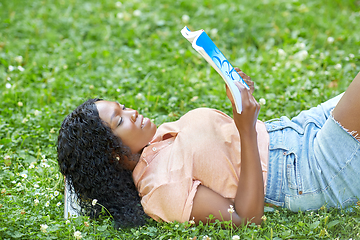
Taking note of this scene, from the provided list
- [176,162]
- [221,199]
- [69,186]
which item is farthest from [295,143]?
[69,186]

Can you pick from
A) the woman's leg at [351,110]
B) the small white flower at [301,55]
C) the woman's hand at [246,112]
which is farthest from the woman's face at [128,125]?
the small white flower at [301,55]

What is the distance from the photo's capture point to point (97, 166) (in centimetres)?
226

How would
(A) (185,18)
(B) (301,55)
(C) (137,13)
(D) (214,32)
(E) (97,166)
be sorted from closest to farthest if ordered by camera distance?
(E) (97,166), (B) (301,55), (D) (214,32), (A) (185,18), (C) (137,13)

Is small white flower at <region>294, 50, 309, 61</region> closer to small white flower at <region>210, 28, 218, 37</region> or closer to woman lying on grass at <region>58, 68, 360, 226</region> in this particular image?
small white flower at <region>210, 28, 218, 37</region>

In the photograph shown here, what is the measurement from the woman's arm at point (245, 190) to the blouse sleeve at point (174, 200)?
4 cm

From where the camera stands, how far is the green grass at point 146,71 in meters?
2.25

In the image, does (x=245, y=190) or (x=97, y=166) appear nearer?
(x=245, y=190)

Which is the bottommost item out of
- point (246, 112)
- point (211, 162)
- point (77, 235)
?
point (77, 235)

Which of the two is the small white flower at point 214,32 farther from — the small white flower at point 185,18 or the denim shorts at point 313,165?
the denim shorts at point 313,165

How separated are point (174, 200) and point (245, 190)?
39 centimetres

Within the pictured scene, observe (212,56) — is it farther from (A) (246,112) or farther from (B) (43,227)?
(B) (43,227)

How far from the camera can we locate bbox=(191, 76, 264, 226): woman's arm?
1999mm

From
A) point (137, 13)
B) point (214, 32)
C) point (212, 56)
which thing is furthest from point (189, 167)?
point (137, 13)

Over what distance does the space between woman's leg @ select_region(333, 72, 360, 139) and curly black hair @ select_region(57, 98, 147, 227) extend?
1.20 metres
